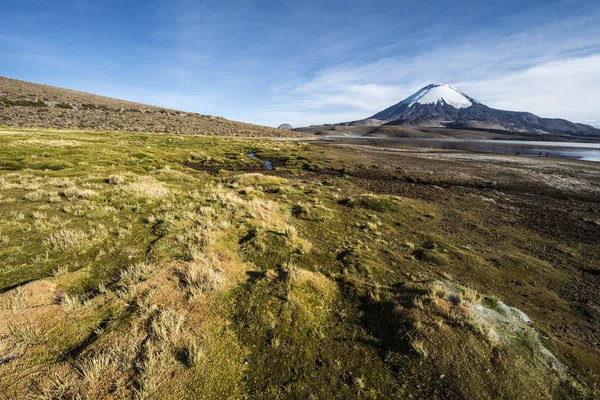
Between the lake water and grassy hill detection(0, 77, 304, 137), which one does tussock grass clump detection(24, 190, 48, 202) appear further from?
the lake water

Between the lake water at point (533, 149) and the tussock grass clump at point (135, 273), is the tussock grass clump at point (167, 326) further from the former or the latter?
the lake water at point (533, 149)

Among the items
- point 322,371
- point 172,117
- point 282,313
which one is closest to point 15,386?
point 282,313

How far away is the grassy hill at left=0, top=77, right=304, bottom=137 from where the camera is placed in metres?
85.3

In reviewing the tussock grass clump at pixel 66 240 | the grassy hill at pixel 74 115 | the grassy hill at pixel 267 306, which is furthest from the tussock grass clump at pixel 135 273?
the grassy hill at pixel 74 115

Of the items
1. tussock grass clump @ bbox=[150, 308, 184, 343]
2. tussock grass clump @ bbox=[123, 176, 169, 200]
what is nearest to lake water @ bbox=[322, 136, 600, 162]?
tussock grass clump @ bbox=[123, 176, 169, 200]

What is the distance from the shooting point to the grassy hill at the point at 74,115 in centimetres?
8531

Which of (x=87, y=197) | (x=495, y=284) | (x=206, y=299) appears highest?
(x=87, y=197)

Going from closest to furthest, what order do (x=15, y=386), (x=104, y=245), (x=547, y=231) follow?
(x=15, y=386), (x=104, y=245), (x=547, y=231)

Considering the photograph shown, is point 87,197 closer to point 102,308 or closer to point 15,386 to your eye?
point 102,308

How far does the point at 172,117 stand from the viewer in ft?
448

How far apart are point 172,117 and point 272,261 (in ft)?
502

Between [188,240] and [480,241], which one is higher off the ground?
[188,240]

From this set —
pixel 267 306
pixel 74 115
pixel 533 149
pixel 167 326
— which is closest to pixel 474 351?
pixel 267 306

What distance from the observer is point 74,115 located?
98.6 metres
